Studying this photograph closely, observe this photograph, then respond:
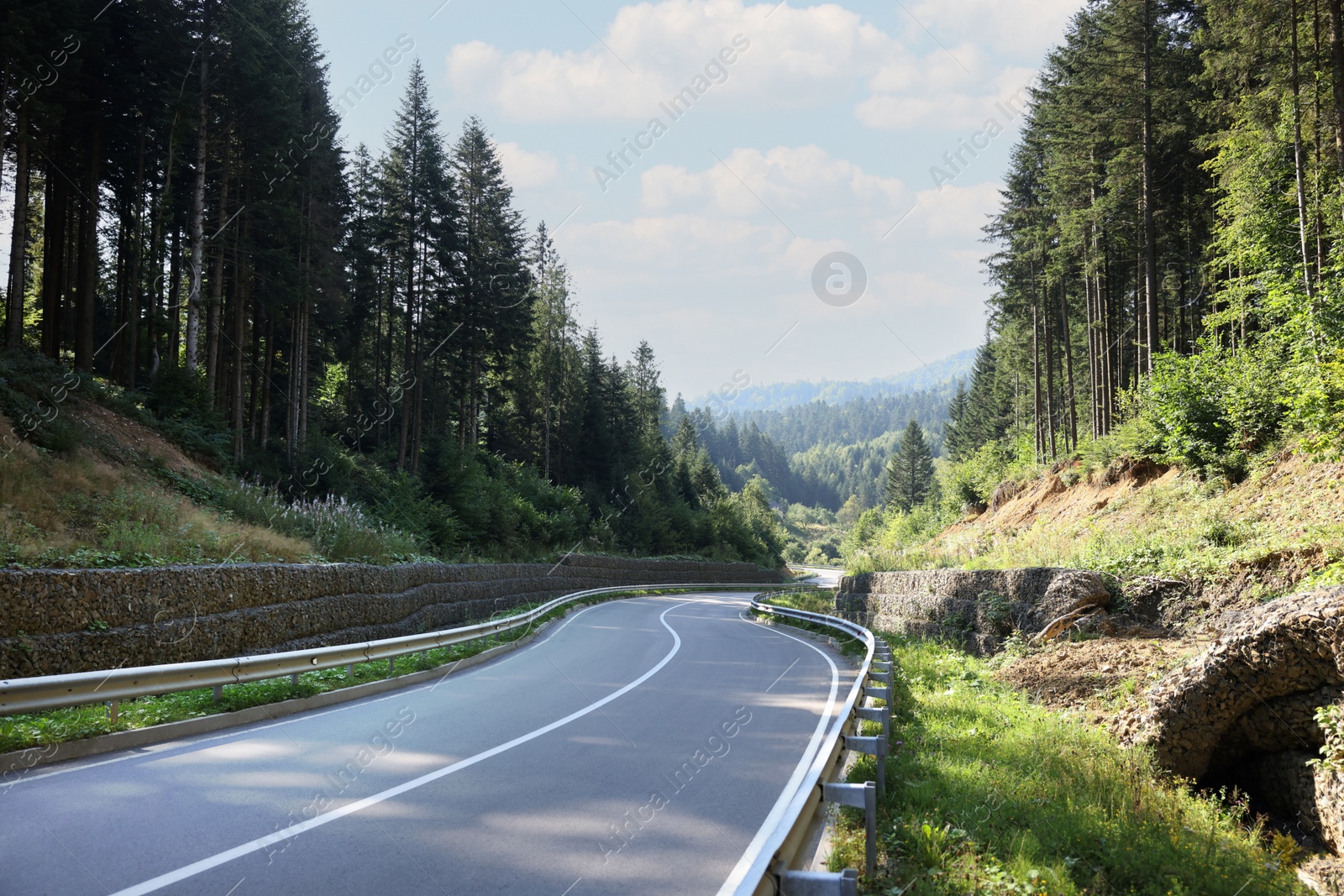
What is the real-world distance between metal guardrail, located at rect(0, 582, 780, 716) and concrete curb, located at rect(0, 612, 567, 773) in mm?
361

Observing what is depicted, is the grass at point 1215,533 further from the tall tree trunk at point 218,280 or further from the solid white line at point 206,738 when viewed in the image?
the tall tree trunk at point 218,280

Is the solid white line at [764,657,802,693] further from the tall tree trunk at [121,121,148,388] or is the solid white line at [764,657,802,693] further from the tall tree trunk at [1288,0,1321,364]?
the tall tree trunk at [121,121,148,388]

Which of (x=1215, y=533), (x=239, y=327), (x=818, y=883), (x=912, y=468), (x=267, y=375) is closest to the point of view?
(x=818, y=883)

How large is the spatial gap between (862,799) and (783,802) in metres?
1.91

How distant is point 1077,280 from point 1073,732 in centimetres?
3697

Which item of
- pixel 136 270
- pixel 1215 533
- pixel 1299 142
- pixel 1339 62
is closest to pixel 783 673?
pixel 1215 533

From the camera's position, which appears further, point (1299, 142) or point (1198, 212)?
point (1198, 212)

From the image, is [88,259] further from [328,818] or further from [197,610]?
[328,818]

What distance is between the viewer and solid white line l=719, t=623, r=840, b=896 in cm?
366

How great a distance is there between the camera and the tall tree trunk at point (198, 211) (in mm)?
20641

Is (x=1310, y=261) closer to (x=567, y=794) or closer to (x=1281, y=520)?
(x=1281, y=520)

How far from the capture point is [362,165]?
42750 mm

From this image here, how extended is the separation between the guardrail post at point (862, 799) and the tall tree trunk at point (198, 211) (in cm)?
2247

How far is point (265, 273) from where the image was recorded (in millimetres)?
24719
